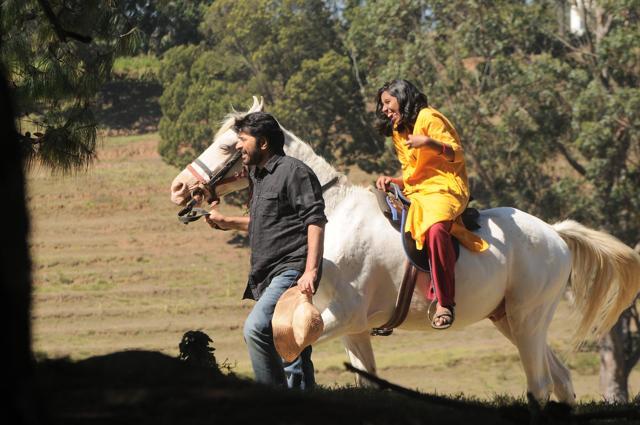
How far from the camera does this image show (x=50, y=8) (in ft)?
26.7

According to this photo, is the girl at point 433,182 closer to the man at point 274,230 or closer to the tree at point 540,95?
the man at point 274,230

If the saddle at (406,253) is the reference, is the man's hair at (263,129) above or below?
above

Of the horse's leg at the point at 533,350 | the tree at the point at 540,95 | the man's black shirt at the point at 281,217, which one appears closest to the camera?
the man's black shirt at the point at 281,217

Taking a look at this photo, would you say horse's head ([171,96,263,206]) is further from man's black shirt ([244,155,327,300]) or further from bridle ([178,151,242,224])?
man's black shirt ([244,155,327,300])

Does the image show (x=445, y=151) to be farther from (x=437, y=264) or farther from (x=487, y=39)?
(x=487, y=39)

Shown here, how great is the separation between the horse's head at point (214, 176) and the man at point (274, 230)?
1305 millimetres

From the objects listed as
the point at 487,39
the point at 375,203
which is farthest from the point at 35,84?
the point at 487,39

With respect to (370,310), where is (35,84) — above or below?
above

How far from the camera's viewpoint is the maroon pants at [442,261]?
7.94 m

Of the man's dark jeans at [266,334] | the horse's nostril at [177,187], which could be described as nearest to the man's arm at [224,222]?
the man's dark jeans at [266,334]

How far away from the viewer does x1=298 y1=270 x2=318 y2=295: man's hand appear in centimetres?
620

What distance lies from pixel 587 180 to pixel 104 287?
1464 cm

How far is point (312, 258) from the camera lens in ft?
20.4

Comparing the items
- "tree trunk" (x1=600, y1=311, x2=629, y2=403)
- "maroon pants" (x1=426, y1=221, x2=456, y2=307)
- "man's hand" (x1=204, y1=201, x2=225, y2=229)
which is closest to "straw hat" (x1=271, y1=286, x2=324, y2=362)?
"man's hand" (x1=204, y1=201, x2=225, y2=229)
